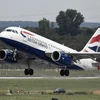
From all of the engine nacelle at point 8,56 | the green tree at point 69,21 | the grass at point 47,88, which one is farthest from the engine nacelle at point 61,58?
the green tree at point 69,21

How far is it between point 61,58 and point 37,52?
315cm

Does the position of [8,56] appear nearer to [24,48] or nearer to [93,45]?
[24,48]

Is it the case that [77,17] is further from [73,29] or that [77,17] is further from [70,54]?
[70,54]

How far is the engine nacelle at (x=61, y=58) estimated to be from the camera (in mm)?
71250

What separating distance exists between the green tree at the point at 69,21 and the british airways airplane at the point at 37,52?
305ft

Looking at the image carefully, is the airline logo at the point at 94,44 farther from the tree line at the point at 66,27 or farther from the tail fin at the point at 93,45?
the tree line at the point at 66,27

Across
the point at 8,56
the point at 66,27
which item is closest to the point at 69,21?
the point at 66,27

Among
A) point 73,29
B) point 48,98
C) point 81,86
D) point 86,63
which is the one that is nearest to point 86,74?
point 86,63

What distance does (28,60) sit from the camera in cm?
7106

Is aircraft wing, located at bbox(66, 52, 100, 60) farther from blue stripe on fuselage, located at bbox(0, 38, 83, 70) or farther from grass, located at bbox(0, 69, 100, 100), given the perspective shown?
blue stripe on fuselage, located at bbox(0, 38, 83, 70)

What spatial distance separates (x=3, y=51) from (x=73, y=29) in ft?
348

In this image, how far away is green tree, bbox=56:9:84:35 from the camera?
568 ft

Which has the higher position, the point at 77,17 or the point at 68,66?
the point at 77,17

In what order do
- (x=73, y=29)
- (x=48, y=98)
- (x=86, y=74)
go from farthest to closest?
(x=73, y=29), (x=86, y=74), (x=48, y=98)
